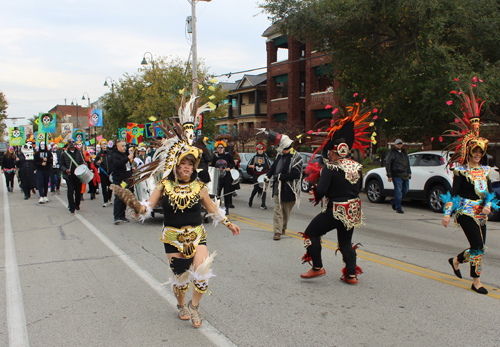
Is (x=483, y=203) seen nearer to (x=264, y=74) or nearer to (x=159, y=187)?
(x=159, y=187)

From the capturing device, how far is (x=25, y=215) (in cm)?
1203

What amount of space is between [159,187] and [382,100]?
1189cm

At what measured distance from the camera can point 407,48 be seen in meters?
14.3

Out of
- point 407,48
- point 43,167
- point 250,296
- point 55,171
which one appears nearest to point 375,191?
point 407,48

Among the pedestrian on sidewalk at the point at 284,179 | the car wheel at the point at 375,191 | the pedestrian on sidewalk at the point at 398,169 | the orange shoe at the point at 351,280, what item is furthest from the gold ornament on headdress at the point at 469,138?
the car wheel at the point at 375,191

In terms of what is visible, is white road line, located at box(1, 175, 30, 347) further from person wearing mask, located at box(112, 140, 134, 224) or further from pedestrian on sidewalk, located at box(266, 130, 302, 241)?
pedestrian on sidewalk, located at box(266, 130, 302, 241)

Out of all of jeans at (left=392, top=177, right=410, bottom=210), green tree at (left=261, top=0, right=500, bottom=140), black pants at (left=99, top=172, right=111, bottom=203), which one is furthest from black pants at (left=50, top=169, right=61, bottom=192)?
jeans at (left=392, top=177, right=410, bottom=210)

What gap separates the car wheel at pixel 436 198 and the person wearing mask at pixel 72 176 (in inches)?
385

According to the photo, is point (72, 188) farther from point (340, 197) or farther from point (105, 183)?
point (340, 197)

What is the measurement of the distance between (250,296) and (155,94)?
82.2ft

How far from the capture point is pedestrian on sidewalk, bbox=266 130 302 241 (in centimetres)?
819

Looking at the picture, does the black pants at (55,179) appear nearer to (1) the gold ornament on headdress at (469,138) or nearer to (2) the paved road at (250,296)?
(2) the paved road at (250,296)

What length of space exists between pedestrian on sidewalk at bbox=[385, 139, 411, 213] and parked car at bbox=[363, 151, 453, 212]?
62 centimetres

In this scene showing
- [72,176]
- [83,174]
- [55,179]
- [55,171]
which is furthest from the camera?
[55,179]
